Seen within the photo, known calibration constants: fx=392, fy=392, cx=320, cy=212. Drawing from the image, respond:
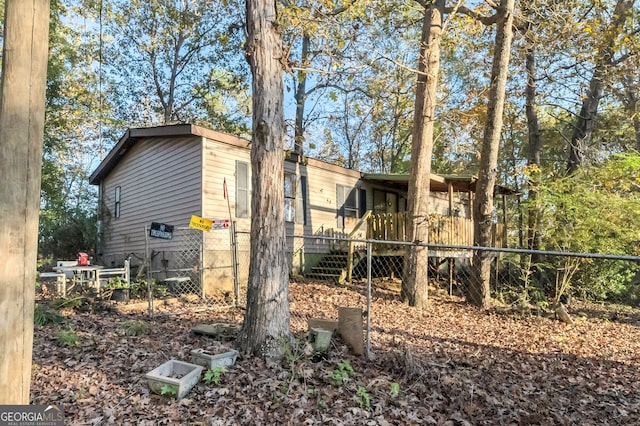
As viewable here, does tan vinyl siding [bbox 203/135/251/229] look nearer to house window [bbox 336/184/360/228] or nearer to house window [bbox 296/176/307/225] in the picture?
house window [bbox 296/176/307/225]

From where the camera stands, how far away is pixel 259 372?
402 cm

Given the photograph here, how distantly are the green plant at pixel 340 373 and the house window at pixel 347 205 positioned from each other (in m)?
9.95

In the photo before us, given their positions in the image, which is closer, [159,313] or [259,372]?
[259,372]

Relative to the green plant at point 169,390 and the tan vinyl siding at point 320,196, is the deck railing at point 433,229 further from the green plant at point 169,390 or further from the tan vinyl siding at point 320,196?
the green plant at point 169,390

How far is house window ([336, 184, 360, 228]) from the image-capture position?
1421 cm

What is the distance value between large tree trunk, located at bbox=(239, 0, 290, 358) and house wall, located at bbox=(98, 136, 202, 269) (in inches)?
212

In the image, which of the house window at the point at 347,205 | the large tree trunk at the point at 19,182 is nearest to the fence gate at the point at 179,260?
the house window at the point at 347,205

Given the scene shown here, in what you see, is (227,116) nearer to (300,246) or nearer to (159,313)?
(300,246)

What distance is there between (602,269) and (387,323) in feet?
21.4

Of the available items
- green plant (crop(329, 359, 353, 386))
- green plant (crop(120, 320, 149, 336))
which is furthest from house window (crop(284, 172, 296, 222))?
green plant (crop(329, 359, 353, 386))

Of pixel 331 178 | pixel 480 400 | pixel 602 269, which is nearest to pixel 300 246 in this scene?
pixel 331 178

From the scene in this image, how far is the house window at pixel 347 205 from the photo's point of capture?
14211mm

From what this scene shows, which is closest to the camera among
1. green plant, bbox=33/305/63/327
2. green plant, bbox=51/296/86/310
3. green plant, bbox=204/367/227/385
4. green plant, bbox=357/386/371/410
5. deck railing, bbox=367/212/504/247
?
green plant, bbox=357/386/371/410

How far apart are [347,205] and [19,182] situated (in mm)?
12692
